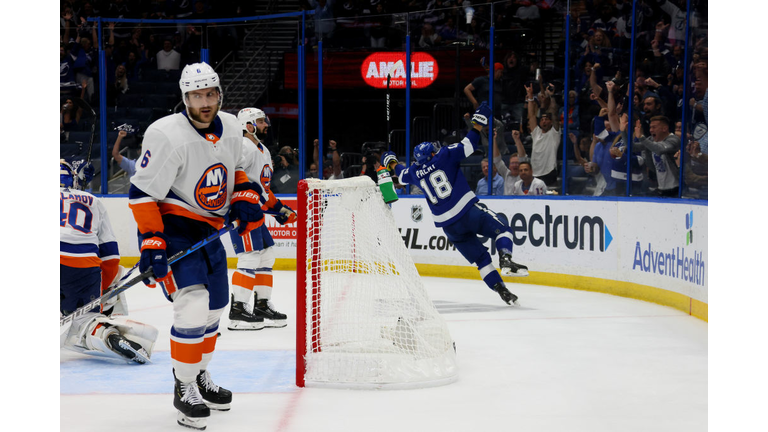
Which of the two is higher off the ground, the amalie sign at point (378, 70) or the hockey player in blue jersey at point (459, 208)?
the amalie sign at point (378, 70)

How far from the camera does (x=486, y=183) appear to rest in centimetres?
847

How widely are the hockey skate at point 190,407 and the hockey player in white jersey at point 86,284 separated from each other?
118cm

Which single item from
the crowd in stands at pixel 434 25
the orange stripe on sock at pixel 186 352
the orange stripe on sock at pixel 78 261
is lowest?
the orange stripe on sock at pixel 186 352

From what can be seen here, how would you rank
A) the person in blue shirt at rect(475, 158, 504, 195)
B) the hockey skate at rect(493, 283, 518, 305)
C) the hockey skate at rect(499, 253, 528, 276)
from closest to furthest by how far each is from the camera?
the hockey skate at rect(499, 253, 528, 276) < the hockey skate at rect(493, 283, 518, 305) < the person in blue shirt at rect(475, 158, 504, 195)

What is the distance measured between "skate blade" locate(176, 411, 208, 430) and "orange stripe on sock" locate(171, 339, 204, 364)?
0.68ft

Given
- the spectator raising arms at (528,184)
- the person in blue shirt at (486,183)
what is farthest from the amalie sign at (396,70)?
the spectator raising arms at (528,184)

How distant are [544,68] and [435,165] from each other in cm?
245

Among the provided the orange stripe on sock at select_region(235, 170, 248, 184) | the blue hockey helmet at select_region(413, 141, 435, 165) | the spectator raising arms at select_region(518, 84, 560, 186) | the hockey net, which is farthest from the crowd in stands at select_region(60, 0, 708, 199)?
the orange stripe on sock at select_region(235, 170, 248, 184)

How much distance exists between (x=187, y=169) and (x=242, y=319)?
7.91ft

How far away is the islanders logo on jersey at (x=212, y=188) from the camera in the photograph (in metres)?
3.07

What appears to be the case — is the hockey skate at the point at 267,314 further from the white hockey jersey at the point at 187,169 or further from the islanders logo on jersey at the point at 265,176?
the white hockey jersey at the point at 187,169

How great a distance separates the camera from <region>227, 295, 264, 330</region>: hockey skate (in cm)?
524

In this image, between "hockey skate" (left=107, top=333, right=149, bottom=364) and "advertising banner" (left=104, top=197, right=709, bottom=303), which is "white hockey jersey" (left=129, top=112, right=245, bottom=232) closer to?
"hockey skate" (left=107, top=333, right=149, bottom=364)

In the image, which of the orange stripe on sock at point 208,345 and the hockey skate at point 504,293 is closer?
the orange stripe on sock at point 208,345
